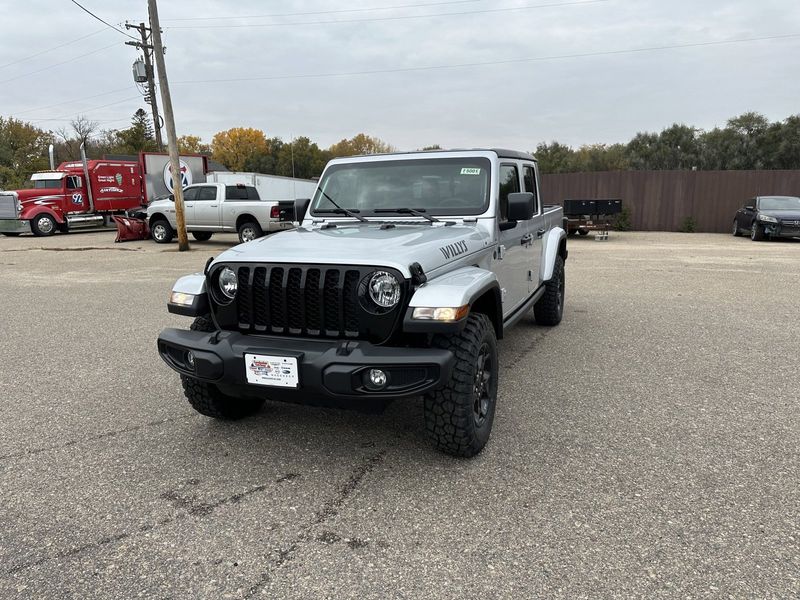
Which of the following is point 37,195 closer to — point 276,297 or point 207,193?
point 207,193

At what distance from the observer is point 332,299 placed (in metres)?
3.02

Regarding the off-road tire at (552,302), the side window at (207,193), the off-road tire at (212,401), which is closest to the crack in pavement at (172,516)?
the off-road tire at (212,401)

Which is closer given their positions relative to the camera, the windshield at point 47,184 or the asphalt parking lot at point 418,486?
the asphalt parking lot at point 418,486

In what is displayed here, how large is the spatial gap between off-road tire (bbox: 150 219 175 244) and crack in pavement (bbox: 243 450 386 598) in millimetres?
16276

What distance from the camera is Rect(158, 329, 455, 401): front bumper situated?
9.03 ft

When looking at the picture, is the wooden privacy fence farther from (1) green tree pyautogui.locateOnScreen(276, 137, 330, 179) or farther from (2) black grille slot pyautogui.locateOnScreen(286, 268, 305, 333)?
(1) green tree pyautogui.locateOnScreen(276, 137, 330, 179)

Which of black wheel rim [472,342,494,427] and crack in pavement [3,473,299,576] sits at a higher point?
black wheel rim [472,342,494,427]

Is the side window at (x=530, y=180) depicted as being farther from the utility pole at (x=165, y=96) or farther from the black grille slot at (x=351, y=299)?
the utility pole at (x=165, y=96)

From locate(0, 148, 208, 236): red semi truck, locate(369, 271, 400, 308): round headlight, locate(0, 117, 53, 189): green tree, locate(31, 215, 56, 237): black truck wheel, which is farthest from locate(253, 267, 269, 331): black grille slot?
locate(0, 117, 53, 189): green tree

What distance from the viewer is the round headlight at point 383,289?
2.96 metres

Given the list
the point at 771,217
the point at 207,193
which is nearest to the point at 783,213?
the point at 771,217

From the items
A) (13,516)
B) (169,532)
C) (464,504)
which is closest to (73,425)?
(13,516)

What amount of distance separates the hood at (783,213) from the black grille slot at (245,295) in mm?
17333

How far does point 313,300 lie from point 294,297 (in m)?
0.13
